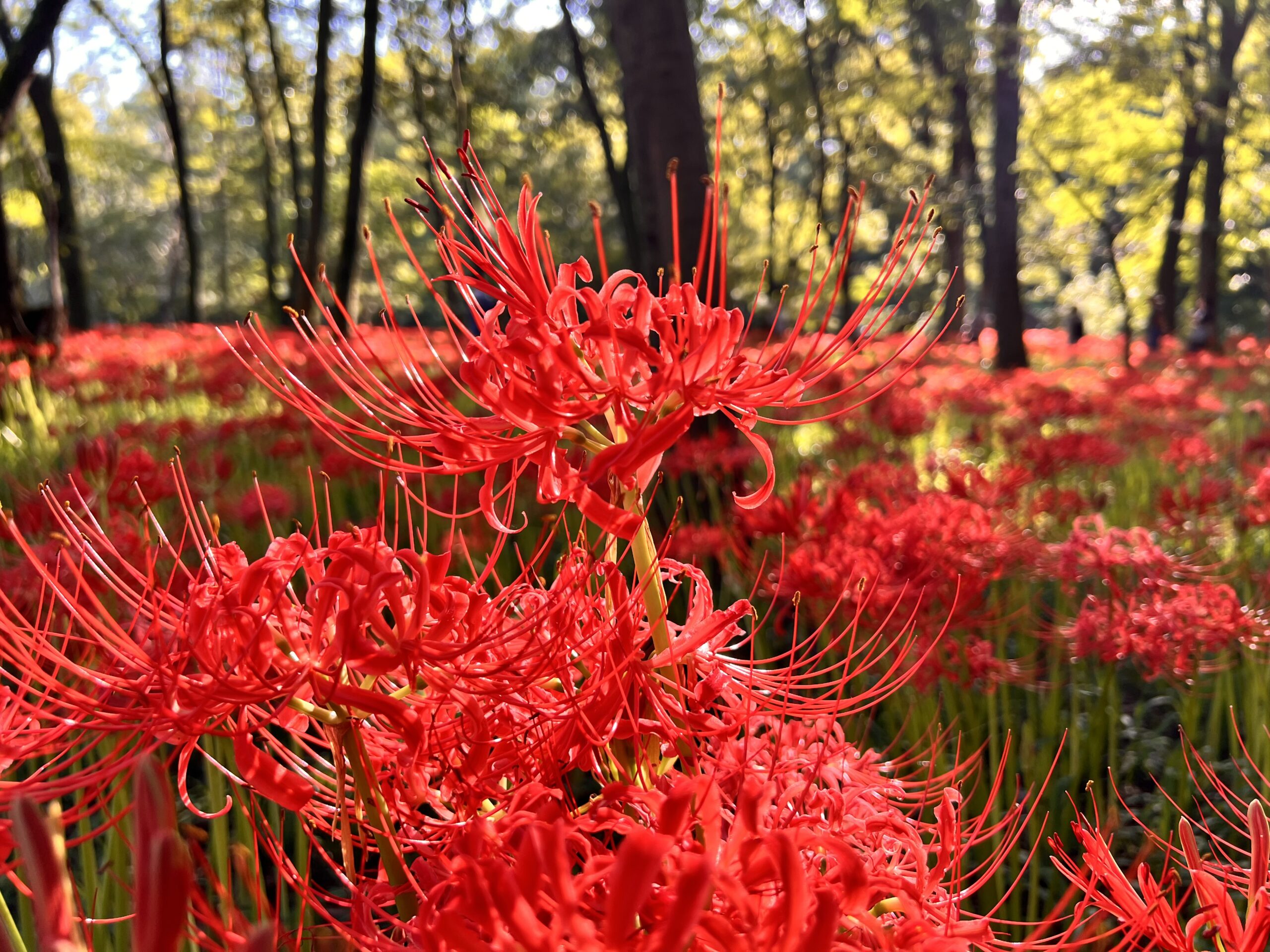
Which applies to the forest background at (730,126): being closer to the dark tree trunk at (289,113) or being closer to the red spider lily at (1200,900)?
the dark tree trunk at (289,113)

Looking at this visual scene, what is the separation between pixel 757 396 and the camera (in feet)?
3.05

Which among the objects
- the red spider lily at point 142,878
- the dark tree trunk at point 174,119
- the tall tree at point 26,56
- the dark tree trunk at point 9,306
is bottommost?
the red spider lily at point 142,878

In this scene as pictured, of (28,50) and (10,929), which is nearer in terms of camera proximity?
(10,929)

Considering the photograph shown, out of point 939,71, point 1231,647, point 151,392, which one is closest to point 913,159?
point 939,71

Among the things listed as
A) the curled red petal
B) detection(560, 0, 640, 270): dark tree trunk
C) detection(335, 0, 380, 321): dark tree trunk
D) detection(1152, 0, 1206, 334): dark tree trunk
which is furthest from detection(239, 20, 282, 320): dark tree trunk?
the curled red petal

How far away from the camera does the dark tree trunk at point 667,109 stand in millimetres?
3805

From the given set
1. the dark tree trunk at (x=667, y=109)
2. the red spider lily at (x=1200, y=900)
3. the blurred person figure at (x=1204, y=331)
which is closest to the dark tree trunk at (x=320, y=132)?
the dark tree trunk at (x=667, y=109)

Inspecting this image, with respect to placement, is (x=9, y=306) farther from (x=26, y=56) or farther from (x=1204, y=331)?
(x=1204, y=331)

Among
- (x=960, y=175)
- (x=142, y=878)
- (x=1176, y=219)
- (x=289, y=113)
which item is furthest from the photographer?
(x=960, y=175)

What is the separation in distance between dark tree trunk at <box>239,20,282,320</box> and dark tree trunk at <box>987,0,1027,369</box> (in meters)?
9.57

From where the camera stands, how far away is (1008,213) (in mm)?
10180

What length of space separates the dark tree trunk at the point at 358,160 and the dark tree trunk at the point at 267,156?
5143 millimetres

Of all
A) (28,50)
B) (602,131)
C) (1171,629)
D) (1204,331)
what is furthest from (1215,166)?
(28,50)

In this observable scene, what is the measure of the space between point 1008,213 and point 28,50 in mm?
9200
